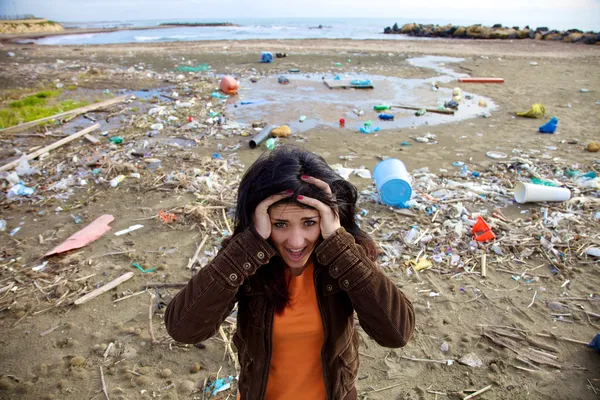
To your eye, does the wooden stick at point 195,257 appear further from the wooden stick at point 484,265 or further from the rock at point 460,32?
the rock at point 460,32

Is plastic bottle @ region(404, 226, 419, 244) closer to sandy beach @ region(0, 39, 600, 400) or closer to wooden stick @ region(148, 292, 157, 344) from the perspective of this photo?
sandy beach @ region(0, 39, 600, 400)

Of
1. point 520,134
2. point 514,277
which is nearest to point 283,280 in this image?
point 514,277

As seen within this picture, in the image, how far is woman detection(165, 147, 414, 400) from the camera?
176cm

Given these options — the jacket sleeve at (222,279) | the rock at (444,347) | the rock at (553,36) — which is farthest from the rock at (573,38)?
the jacket sleeve at (222,279)

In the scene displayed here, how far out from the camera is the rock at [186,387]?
3.21 meters

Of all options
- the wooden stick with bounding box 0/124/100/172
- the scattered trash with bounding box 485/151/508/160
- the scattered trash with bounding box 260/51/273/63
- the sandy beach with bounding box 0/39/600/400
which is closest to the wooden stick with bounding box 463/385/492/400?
the sandy beach with bounding box 0/39/600/400

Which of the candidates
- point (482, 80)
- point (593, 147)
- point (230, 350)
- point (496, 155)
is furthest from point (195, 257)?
point (482, 80)

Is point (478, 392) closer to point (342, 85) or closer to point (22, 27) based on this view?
point (342, 85)

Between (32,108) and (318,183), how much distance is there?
13.4 metres

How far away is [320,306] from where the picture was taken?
6.18 ft

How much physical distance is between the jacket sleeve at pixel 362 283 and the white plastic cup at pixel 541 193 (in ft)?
18.0

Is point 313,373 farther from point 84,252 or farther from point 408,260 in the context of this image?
point 84,252

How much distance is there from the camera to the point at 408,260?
4.95 metres

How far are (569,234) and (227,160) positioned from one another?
640 cm
